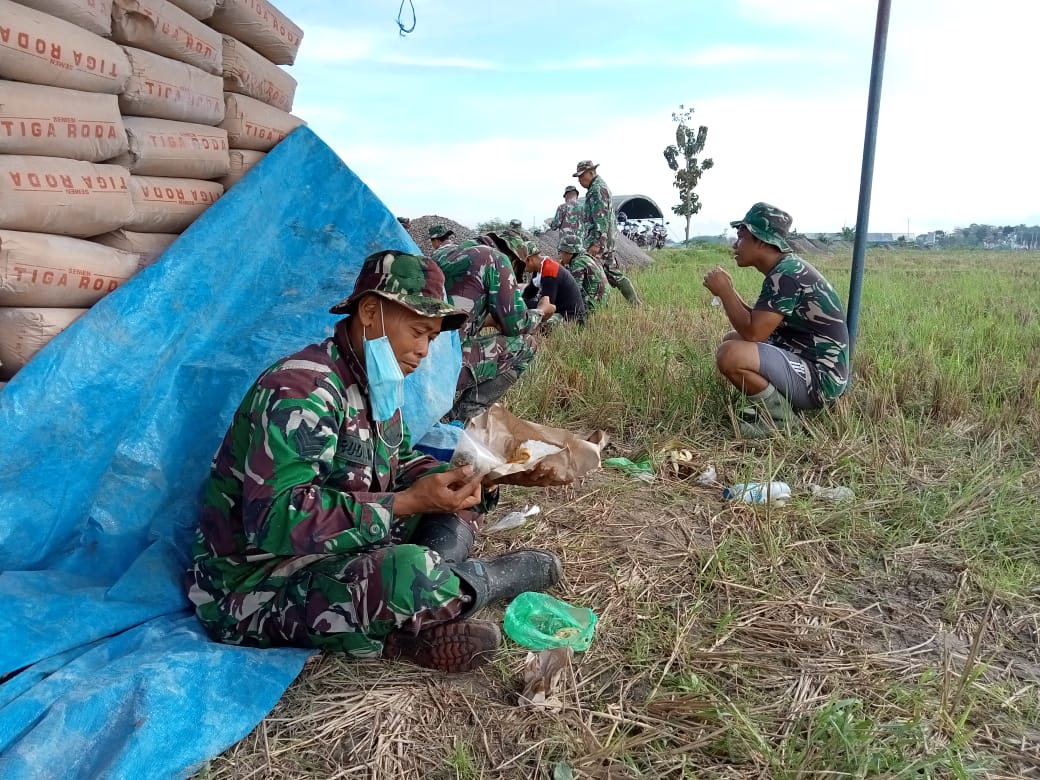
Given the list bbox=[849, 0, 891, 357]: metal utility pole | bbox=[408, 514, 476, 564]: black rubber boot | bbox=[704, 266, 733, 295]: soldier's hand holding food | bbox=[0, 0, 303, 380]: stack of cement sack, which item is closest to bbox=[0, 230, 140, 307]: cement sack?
bbox=[0, 0, 303, 380]: stack of cement sack

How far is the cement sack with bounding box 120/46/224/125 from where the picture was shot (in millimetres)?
2463

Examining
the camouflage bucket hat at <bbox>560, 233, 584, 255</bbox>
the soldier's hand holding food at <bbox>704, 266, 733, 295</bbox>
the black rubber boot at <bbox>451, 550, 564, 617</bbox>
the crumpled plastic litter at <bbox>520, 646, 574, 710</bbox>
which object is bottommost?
the crumpled plastic litter at <bbox>520, 646, 574, 710</bbox>

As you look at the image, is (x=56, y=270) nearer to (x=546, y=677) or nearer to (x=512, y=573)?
(x=512, y=573)

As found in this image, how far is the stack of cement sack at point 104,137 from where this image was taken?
6.81ft

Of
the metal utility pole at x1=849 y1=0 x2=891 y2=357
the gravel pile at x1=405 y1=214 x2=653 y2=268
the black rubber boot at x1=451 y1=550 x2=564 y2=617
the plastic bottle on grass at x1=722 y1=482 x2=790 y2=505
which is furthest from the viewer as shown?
the gravel pile at x1=405 y1=214 x2=653 y2=268

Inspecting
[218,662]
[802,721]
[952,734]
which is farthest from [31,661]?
[952,734]

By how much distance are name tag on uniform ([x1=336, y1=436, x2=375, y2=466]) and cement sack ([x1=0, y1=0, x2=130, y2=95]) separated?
1.35m

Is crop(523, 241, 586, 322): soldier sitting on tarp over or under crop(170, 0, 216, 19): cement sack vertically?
under

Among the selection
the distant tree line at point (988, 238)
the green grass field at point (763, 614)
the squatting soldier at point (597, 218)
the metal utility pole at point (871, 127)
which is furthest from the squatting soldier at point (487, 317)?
the distant tree line at point (988, 238)

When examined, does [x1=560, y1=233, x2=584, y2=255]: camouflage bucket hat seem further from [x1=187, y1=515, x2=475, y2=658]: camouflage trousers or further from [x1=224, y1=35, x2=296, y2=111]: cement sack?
[x1=187, y1=515, x2=475, y2=658]: camouflage trousers

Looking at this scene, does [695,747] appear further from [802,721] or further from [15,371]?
[15,371]

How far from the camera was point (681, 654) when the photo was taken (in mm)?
2107

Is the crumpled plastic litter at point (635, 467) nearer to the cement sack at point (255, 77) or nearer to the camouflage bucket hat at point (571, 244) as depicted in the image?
the cement sack at point (255, 77)

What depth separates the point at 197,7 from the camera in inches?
107
